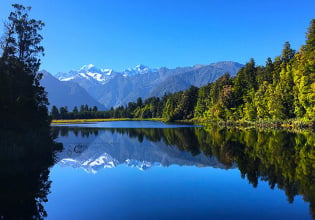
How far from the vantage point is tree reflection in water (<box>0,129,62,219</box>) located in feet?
47.5

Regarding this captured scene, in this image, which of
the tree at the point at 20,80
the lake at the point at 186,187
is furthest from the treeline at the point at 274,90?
the tree at the point at 20,80

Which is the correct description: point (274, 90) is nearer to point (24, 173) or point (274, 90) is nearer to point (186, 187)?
point (186, 187)

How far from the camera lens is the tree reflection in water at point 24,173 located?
14.5m

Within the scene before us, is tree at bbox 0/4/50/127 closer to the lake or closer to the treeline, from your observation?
the lake

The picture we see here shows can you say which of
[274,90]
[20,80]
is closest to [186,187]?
[20,80]

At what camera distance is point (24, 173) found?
2247 cm

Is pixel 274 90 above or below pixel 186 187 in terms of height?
above

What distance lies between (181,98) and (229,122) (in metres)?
70.8

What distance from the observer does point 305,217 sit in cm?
1266

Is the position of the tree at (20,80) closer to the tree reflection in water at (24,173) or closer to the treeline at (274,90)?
the tree reflection in water at (24,173)

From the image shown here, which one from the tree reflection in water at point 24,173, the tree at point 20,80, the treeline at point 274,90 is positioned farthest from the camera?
the treeline at point 274,90

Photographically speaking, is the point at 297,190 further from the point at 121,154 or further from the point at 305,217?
the point at 121,154

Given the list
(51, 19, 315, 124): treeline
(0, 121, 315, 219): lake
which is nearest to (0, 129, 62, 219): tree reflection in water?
(0, 121, 315, 219): lake

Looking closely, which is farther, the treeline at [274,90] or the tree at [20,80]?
the treeline at [274,90]
